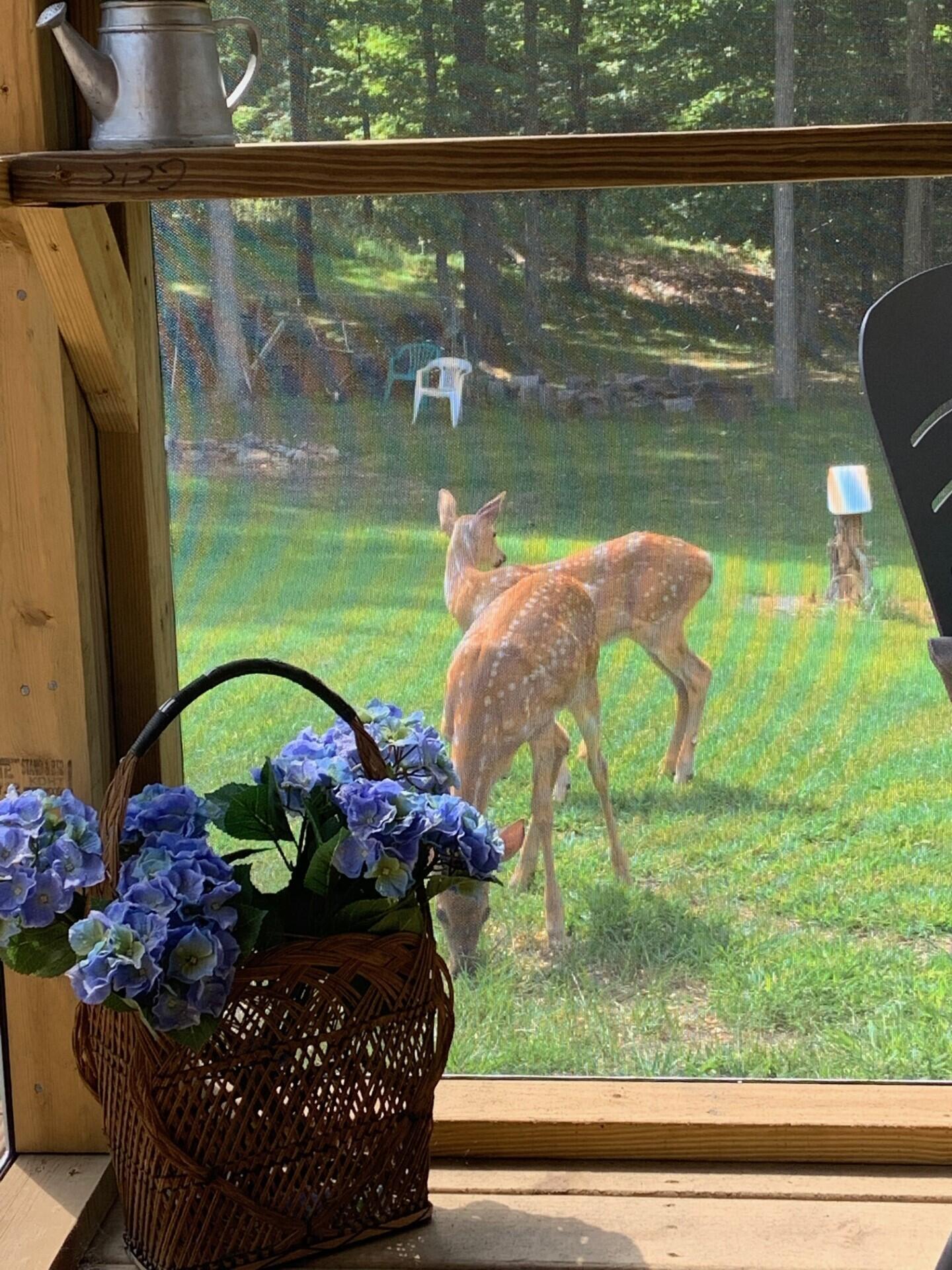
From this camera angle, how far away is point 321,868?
1.67 meters

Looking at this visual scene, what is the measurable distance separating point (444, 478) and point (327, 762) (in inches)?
15.4

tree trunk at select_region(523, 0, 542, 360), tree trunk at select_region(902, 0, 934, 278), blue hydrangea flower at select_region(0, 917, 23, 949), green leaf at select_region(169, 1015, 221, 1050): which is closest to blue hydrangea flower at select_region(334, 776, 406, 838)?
green leaf at select_region(169, 1015, 221, 1050)

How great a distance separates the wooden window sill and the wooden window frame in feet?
0.12

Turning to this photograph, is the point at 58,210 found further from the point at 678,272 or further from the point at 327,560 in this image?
the point at 678,272

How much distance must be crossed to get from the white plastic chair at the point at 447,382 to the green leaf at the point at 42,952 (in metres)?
0.74

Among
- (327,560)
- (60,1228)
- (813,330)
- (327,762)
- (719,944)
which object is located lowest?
(60,1228)

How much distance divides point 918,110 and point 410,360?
2.12 feet

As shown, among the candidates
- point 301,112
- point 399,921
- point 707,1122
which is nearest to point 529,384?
point 301,112

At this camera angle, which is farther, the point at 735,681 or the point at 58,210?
the point at 735,681

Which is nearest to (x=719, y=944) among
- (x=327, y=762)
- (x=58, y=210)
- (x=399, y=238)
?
(x=327, y=762)

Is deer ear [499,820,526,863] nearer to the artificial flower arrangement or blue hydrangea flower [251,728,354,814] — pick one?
the artificial flower arrangement

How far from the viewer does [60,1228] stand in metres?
1.77

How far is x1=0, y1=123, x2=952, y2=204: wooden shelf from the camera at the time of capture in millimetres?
1519

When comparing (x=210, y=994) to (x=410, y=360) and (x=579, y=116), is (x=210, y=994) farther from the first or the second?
(x=579, y=116)
